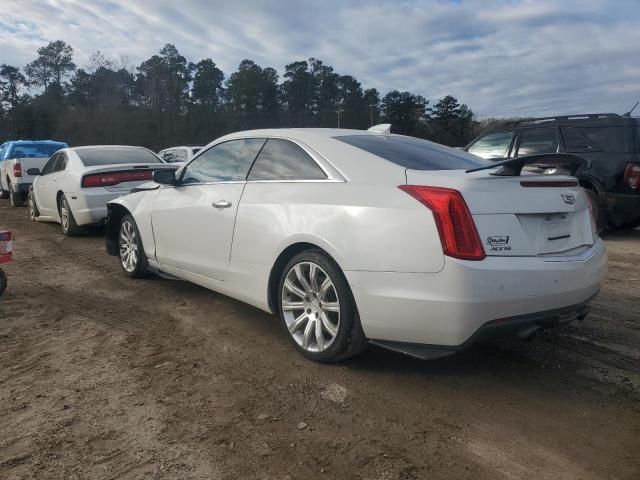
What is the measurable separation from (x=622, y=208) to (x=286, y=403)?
7156 millimetres

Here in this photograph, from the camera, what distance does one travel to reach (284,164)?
3.79m

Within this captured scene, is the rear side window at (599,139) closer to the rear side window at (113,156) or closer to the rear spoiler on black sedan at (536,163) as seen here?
the rear spoiler on black sedan at (536,163)

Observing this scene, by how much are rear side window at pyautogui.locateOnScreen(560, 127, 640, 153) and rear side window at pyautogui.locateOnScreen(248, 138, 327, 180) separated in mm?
6416

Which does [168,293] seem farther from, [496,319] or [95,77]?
[95,77]

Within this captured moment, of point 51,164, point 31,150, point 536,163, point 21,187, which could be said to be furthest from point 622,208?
point 31,150

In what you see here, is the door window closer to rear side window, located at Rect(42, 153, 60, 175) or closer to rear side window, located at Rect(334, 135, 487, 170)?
rear side window, located at Rect(334, 135, 487, 170)

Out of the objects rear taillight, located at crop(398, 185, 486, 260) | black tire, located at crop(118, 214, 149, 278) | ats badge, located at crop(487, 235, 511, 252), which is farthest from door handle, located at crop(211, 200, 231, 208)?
ats badge, located at crop(487, 235, 511, 252)

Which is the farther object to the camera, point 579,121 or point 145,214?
point 579,121

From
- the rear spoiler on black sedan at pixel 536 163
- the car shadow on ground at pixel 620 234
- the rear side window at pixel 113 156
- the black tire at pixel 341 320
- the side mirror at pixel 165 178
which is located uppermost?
the rear side window at pixel 113 156

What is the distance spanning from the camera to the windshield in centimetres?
1420

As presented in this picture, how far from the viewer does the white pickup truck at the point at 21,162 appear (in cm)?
1343

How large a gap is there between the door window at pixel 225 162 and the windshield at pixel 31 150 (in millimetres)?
11418

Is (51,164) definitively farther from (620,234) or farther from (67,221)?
(620,234)

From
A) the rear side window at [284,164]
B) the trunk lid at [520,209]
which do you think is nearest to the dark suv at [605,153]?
the trunk lid at [520,209]
